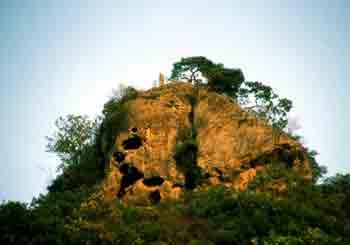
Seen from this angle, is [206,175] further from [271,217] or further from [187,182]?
[271,217]

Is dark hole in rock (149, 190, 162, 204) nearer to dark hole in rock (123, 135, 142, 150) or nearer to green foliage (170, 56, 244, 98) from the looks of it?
dark hole in rock (123, 135, 142, 150)

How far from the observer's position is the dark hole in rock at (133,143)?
82.3ft

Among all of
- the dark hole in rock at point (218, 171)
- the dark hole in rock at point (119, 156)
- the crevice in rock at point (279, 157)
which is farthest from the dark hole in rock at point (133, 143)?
the crevice in rock at point (279, 157)

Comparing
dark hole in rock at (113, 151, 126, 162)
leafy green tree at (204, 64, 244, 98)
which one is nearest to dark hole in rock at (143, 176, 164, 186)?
dark hole in rock at (113, 151, 126, 162)

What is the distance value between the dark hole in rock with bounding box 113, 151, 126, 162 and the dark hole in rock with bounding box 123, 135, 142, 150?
2.06 feet

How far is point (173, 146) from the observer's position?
82.0 ft

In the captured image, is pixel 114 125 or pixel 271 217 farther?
pixel 114 125

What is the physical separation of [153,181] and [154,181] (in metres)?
0.07

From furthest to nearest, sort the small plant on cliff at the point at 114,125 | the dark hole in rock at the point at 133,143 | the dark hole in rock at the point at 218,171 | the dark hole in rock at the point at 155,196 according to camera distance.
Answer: the small plant on cliff at the point at 114,125, the dark hole in rock at the point at 133,143, the dark hole in rock at the point at 218,171, the dark hole in rock at the point at 155,196

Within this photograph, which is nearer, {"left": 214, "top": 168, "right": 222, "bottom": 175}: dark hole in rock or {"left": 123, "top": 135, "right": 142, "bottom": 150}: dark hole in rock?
{"left": 214, "top": 168, "right": 222, "bottom": 175}: dark hole in rock

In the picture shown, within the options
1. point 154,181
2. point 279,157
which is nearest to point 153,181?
point 154,181

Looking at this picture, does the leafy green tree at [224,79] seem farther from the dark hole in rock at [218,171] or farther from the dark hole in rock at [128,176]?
the dark hole in rock at [128,176]

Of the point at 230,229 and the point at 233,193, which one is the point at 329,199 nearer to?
the point at 233,193

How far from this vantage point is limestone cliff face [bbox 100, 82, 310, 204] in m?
23.4
